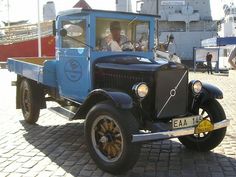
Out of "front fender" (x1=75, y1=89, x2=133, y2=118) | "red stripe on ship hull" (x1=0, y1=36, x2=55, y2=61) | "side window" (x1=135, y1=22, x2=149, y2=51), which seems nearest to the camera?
"front fender" (x1=75, y1=89, x2=133, y2=118)

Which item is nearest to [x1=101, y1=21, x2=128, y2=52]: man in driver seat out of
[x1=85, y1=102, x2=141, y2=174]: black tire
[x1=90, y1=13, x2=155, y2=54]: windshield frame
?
[x1=90, y1=13, x2=155, y2=54]: windshield frame

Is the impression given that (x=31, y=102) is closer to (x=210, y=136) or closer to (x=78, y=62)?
(x=78, y=62)

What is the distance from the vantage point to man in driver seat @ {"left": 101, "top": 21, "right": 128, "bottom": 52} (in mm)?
7207

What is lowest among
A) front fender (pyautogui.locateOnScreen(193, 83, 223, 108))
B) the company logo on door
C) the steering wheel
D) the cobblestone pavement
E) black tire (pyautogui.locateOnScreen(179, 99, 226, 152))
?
the cobblestone pavement

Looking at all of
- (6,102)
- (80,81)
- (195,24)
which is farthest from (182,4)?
(80,81)

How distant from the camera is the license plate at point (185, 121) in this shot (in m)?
6.12

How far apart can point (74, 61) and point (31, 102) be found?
1887 millimetres

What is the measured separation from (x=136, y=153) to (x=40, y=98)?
3.85 metres

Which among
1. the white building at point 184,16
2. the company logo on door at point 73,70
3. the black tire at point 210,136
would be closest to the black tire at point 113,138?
the company logo on door at point 73,70

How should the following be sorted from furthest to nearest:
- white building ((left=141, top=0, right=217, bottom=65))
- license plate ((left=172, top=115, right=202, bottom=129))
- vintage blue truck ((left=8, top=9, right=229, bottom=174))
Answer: white building ((left=141, top=0, right=217, bottom=65))
license plate ((left=172, top=115, right=202, bottom=129))
vintage blue truck ((left=8, top=9, right=229, bottom=174))

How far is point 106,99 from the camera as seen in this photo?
6.31 m

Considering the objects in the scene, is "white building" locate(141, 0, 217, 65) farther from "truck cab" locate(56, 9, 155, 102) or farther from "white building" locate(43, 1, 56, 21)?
"truck cab" locate(56, 9, 155, 102)

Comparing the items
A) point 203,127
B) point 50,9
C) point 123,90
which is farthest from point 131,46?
point 50,9

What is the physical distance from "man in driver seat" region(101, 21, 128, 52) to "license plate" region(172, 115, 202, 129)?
177 cm
